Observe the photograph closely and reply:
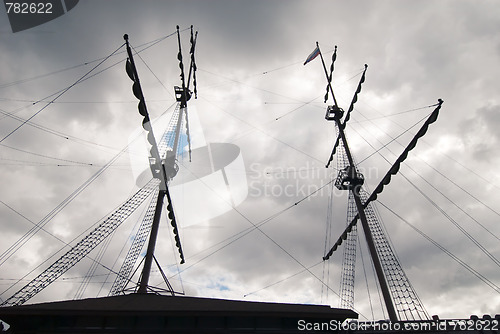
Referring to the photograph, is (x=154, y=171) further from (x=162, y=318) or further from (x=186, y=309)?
(x=186, y=309)

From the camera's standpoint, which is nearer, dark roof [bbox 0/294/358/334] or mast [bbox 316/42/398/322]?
dark roof [bbox 0/294/358/334]

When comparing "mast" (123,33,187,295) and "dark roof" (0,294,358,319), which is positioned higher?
"mast" (123,33,187,295)

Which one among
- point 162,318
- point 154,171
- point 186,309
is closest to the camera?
point 186,309

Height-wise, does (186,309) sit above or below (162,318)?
above

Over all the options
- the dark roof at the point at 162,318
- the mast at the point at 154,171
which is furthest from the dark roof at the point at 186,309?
the mast at the point at 154,171

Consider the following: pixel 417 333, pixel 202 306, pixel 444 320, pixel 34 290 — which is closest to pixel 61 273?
pixel 34 290

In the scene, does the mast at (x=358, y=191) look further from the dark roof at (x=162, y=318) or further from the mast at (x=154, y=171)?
the mast at (x=154, y=171)

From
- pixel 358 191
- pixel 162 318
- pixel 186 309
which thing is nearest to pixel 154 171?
pixel 162 318

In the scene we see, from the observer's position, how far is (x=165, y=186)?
17.8 m

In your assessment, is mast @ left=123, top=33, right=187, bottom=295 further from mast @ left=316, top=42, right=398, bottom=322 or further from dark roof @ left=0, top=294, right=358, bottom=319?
mast @ left=316, top=42, right=398, bottom=322

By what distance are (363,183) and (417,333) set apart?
38.2 feet

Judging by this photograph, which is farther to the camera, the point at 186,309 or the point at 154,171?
the point at 154,171

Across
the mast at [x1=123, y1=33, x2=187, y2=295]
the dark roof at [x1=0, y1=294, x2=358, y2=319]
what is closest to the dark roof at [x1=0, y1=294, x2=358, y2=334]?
the dark roof at [x1=0, y1=294, x2=358, y2=319]

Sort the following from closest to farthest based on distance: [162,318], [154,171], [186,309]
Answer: [186,309] < [162,318] < [154,171]
